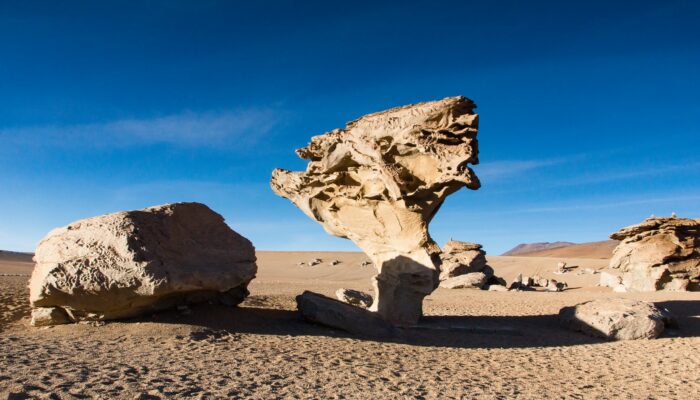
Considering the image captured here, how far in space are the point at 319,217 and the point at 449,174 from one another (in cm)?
561

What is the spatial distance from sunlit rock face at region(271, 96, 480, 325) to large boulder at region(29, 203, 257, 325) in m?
4.49

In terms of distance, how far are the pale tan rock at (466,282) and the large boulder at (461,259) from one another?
90 cm

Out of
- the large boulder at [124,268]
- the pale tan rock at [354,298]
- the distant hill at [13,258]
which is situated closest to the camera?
the large boulder at [124,268]

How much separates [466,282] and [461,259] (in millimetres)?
2193

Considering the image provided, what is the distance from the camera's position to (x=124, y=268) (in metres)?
9.72

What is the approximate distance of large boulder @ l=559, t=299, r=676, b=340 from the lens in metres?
13.5

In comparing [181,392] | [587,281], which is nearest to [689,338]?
[181,392]

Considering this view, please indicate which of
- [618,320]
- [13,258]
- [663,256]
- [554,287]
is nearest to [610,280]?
[554,287]

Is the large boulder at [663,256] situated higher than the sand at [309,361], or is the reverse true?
the large boulder at [663,256]

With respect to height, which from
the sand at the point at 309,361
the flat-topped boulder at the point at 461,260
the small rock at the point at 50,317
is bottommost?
the sand at the point at 309,361

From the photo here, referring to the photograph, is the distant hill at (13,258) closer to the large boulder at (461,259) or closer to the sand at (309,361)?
the sand at (309,361)

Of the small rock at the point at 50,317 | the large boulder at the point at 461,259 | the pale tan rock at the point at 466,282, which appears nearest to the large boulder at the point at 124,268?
the small rock at the point at 50,317

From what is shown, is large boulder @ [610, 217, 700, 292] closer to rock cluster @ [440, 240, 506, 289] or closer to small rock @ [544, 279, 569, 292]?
small rock @ [544, 279, 569, 292]

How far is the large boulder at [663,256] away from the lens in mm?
25016
